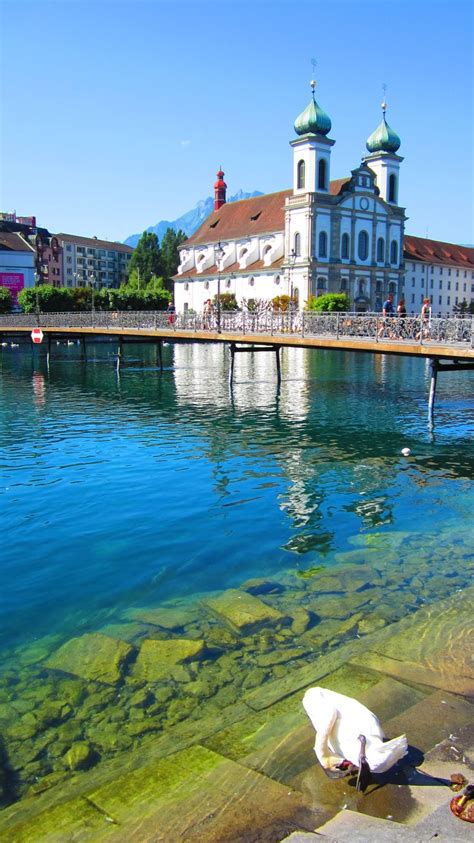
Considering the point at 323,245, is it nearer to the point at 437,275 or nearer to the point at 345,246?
the point at 345,246

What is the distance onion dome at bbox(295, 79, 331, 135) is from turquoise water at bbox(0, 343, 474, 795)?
227 ft

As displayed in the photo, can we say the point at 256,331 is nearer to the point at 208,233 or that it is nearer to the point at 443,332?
the point at 443,332

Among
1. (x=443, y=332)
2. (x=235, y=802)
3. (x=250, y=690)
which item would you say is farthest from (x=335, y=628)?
(x=443, y=332)

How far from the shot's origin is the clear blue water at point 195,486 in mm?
12352

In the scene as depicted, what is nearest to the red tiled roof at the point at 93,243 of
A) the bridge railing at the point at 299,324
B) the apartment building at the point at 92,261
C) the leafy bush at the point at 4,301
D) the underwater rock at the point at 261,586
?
the apartment building at the point at 92,261

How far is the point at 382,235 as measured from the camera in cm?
10769

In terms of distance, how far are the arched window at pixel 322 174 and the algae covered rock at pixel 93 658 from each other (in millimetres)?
96970

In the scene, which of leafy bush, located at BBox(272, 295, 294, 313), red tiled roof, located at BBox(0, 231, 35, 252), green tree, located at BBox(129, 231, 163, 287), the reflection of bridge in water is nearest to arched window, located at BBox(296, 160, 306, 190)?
leafy bush, located at BBox(272, 295, 294, 313)

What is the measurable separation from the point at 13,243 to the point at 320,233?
55.6 m

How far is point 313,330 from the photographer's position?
3525 centimetres

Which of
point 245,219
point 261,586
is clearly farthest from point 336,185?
point 261,586

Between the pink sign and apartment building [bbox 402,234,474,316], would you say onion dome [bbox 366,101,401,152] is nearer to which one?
apartment building [bbox 402,234,474,316]

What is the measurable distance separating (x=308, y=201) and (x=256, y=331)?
62.4 meters

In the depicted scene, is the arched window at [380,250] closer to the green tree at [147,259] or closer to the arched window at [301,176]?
the arched window at [301,176]
